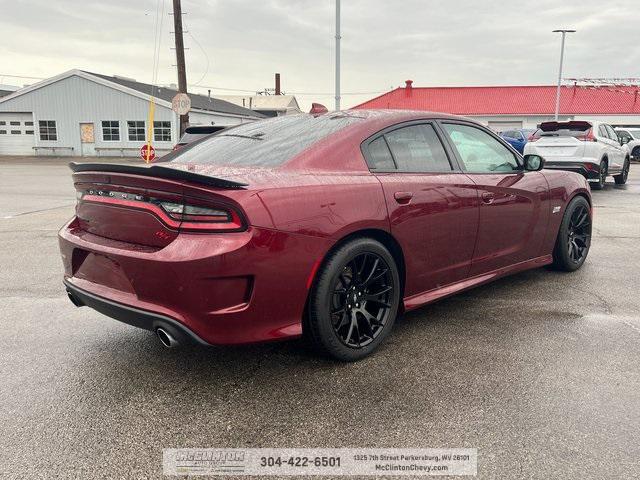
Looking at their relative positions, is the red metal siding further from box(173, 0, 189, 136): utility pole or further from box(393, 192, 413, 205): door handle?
box(393, 192, 413, 205): door handle

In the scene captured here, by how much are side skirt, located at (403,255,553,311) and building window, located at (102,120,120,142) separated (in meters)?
30.7

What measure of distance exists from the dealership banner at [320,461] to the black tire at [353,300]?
0.77m

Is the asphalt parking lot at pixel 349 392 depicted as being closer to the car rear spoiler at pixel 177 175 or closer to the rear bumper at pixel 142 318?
the rear bumper at pixel 142 318

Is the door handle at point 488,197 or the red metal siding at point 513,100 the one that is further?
the red metal siding at point 513,100

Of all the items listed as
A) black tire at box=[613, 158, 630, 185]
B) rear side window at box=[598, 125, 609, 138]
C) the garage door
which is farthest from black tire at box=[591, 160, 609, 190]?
the garage door

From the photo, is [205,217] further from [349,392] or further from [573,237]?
[573,237]

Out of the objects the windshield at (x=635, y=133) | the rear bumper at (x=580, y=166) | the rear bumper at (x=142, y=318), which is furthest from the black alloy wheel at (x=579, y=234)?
the windshield at (x=635, y=133)

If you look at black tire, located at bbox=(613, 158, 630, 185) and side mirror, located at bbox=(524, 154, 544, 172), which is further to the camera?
black tire, located at bbox=(613, 158, 630, 185)

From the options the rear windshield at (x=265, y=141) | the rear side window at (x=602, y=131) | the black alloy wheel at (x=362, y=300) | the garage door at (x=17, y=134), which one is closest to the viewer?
the black alloy wheel at (x=362, y=300)

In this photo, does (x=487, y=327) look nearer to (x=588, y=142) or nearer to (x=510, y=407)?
(x=510, y=407)

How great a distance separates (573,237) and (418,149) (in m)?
2.46

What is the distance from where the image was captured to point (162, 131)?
1219 inches

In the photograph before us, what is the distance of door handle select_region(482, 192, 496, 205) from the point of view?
3906mm

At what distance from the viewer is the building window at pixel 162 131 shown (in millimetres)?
30828
